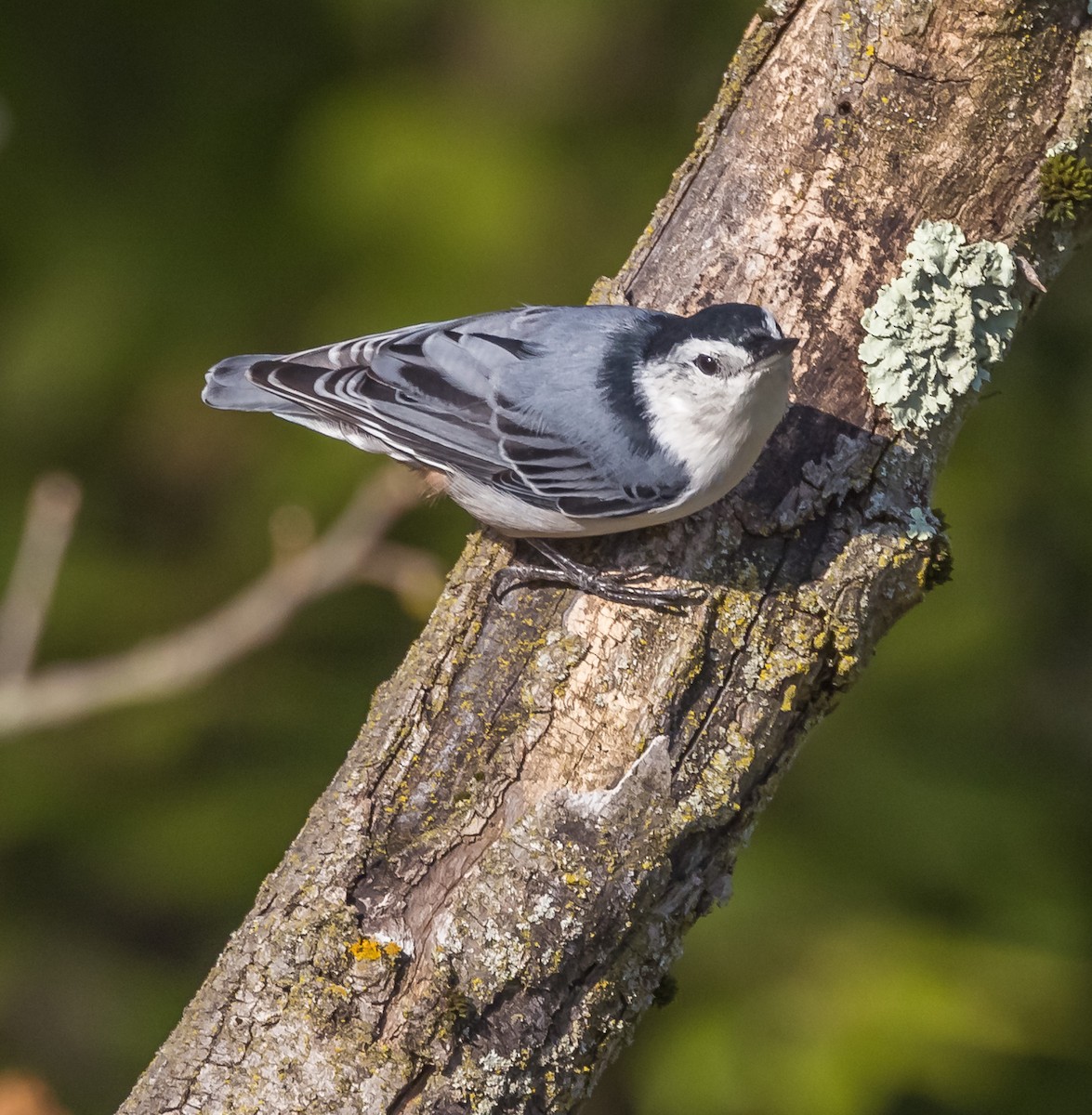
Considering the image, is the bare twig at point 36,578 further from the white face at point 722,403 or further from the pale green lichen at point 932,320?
Answer: the pale green lichen at point 932,320

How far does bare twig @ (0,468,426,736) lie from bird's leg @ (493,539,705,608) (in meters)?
0.19

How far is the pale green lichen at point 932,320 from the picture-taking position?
1916mm

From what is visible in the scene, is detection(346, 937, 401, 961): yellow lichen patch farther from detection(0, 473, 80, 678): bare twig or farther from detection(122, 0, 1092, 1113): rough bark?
detection(0, 473, 80, 678): bare twig

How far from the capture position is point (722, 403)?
1.88m

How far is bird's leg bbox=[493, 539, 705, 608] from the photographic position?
1.85m

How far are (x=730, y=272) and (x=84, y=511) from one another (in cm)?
211

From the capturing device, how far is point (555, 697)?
71.6 inches

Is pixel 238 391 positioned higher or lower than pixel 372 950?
higher

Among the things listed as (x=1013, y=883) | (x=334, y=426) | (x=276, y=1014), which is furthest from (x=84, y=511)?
(x=1013, y=883)

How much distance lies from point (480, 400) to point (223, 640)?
626mm

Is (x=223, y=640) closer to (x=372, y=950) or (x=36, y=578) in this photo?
(x=36, y=578)

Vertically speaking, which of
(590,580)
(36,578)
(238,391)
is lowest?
(36,578)

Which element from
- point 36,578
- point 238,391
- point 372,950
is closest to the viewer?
point 372,950

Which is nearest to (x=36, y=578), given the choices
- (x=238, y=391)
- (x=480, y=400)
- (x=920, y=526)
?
(x=238, y=391)
